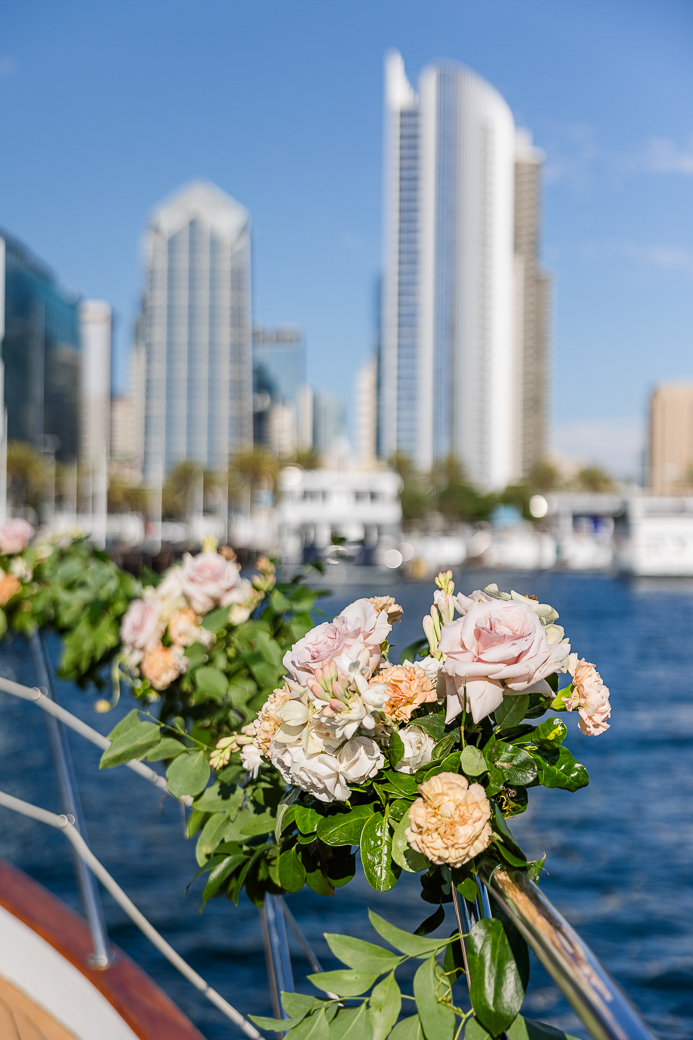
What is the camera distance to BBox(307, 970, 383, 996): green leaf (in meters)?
0.96

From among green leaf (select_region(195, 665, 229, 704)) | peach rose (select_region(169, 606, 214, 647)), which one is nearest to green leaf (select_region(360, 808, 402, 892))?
green leaf (select_region(195, 665, 229, 704))

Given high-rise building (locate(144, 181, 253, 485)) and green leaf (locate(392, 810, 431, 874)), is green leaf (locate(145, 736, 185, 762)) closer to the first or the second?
green leaf (locate(392, 810, 431, 874))

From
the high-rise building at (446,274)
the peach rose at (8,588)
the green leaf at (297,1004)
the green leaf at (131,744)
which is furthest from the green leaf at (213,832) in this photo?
the high-rise building at (446,274)

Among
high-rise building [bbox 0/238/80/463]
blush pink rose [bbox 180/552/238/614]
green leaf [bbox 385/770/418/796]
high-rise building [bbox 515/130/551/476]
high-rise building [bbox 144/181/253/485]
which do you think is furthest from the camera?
high-rise building [bbox 515/130/551/476]

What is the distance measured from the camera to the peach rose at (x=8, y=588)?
3.25 meters

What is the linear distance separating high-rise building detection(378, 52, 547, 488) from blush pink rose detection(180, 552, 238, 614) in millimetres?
103226

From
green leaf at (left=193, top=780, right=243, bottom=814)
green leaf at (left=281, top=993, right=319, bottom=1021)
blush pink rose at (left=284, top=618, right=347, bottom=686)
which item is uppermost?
blush pink rose at (left=284, top=618, right=347, bottom=686)

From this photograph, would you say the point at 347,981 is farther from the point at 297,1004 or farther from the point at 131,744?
the point at 131,744

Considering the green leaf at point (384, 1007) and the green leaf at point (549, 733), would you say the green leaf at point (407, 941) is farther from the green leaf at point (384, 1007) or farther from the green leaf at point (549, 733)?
the green leaf at point (549, 733)

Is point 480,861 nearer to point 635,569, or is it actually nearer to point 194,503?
point 635,569

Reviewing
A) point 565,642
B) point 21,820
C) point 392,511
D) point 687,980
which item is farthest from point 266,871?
point 392,511

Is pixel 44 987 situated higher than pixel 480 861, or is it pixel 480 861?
pixel 480 861

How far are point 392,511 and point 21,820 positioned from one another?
46368mm

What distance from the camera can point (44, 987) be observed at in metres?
1.86
